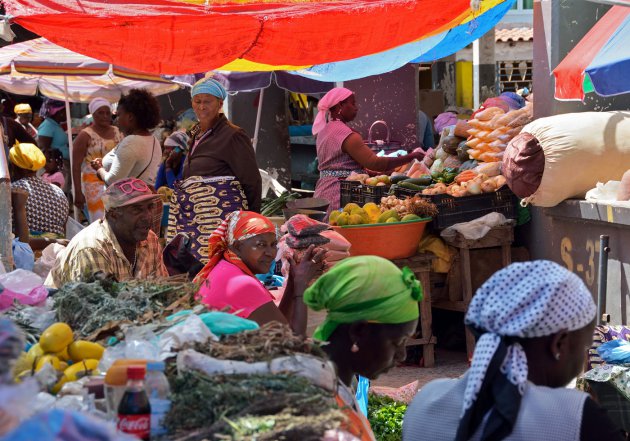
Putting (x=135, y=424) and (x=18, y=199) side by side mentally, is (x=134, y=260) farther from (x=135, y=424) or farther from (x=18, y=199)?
(x=135, y=424)

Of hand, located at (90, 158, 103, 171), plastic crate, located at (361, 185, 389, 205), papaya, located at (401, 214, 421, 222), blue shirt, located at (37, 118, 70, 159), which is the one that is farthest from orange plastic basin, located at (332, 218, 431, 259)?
blue shirt, located at (37, 118, 70, 159)

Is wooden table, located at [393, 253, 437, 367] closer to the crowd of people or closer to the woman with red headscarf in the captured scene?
the crowd of people

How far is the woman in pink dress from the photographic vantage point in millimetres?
8656

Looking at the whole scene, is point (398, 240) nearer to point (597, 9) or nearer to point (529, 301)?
point (597, 9)

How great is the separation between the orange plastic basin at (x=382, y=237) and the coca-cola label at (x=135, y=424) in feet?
16.5

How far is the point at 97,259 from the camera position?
16.4 feet

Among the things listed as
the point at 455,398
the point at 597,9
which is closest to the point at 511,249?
the point at 597,9

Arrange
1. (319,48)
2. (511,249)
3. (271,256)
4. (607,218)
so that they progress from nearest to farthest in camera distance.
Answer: (271,256) < (607,218) < (319,48) < (511,249)

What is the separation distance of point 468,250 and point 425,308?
0.58 m

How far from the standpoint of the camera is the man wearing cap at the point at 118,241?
502 cm

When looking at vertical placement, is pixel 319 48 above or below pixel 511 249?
above

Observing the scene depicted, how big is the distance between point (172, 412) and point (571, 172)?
4913mm

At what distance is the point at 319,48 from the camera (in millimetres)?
7246

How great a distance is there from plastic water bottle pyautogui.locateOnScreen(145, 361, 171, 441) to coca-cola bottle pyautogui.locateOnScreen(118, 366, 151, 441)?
0.10 feet
